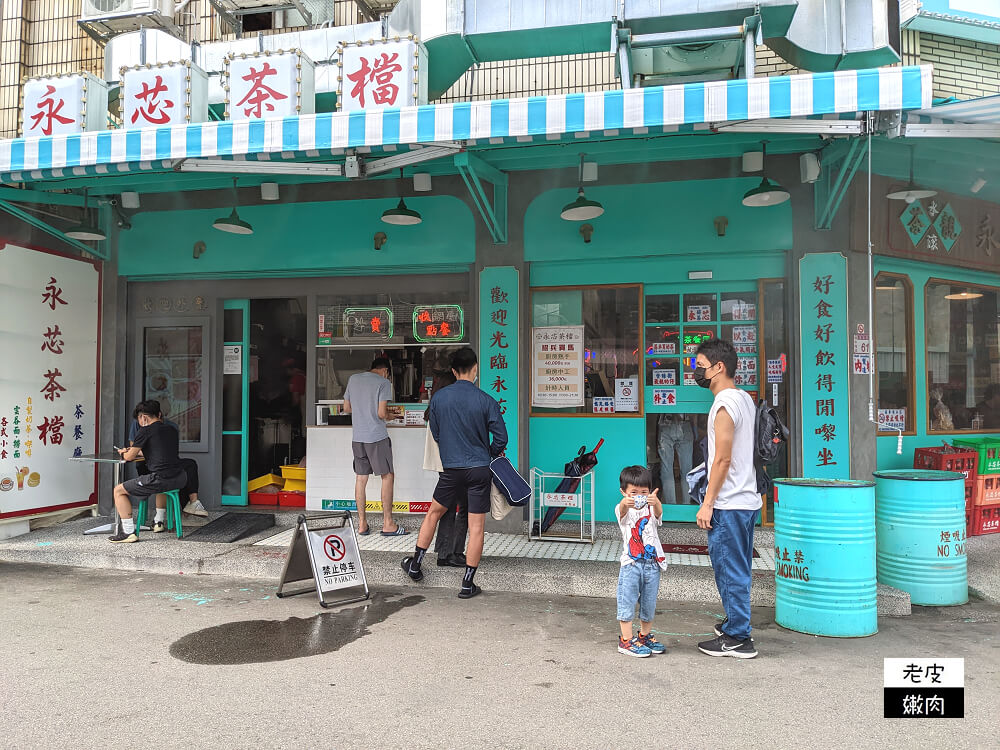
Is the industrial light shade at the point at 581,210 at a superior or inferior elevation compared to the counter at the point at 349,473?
superior

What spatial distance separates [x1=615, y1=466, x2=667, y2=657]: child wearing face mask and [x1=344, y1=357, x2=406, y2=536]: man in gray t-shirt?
3.52 m

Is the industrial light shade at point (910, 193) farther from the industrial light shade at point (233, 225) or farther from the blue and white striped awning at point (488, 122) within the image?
the industrial light shade at point (233, 225)

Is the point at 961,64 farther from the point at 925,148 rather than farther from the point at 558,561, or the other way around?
the point at 558,561

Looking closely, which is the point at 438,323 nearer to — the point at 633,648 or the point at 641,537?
the point at 641,537

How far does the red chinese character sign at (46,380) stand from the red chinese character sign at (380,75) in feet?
12.5

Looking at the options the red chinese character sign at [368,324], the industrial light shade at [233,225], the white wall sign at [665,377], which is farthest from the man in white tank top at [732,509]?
the industrial light shade at [233,225]

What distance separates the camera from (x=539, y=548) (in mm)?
6977

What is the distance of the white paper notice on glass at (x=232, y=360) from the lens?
8.89 m

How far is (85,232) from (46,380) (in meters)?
1.61

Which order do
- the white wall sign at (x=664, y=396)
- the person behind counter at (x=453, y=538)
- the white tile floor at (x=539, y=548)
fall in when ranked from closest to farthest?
the person behind counter at (x=453, y=538) < the white tile floor at (x=539, y=548) < the white wall sign at (x=664, y=396)

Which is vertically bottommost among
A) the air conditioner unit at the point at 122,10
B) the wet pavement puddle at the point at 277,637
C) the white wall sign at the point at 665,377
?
the wet pavement puddle at the point at 277,637

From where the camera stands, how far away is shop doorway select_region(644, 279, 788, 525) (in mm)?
7453

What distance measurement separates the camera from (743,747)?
3.33 meters

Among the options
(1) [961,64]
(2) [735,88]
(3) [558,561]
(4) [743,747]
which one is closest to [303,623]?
(3) [558,561]
